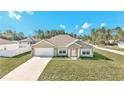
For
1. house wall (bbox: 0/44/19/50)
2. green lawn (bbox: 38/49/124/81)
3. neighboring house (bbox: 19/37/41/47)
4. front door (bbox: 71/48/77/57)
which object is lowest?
green lawn (bbox: 38/49/124/81)

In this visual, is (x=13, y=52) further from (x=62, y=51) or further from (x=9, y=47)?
(x=62, y=51)

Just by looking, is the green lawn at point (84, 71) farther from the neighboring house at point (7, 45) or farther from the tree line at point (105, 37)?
the neighboring house at point (7, 45)

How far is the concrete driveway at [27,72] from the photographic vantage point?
21.6 ft

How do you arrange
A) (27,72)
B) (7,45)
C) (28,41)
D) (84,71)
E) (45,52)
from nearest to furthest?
(27,72) → (84,71) → (28,41) → (45,52) → (7,45)

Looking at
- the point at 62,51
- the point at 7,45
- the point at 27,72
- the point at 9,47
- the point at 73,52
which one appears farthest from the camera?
the point at 9,47

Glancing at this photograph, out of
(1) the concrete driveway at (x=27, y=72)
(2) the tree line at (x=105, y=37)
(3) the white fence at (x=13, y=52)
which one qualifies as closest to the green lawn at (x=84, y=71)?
(1) the concrete driveway at (x=27, y=72)

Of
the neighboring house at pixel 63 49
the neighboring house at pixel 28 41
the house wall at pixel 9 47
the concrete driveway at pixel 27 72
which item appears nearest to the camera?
the concrete driveway at pixel 27 72

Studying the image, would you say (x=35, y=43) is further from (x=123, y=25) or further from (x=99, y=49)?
→ (x=123, y=25)

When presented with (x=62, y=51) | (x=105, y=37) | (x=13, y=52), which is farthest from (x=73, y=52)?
(x=13, y=52)

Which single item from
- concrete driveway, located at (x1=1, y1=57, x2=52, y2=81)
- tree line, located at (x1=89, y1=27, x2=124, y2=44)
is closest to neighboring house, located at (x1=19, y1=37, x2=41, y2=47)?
concrete driveway, located at (x1=1, y1=57, x2=52, y2=81)

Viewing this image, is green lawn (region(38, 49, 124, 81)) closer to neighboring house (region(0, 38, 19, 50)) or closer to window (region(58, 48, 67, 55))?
window (region(58, 48, 67, 55))

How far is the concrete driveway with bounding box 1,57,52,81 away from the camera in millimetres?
6582

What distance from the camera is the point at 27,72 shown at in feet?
A: 23.5

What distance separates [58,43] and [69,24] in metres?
3.89
